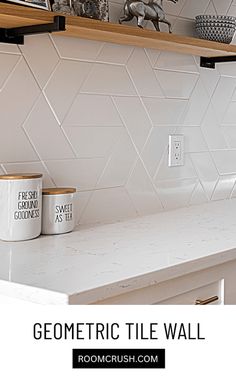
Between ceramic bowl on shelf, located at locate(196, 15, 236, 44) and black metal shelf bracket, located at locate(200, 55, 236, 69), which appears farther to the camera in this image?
black metal shelf bracket, located at locate(200, 55, 236, 69)

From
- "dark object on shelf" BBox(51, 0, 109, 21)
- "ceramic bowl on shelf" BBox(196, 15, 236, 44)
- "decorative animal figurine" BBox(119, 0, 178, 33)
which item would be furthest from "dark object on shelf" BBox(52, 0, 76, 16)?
"ceramic bowl on shelf" BBox(196, 15, 236, 44)

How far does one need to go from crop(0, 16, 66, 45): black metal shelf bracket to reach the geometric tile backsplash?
0.03m

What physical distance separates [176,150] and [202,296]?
85 centimetres

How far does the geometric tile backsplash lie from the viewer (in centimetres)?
169

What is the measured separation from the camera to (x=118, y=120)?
1.97 meters

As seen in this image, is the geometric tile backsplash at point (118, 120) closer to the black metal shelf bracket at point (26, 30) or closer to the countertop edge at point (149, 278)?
the black metal shelf bracket at point (26, 30)

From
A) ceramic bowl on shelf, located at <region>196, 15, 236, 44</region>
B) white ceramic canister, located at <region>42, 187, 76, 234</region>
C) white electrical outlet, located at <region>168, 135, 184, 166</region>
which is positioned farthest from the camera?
white electrical outlet, located at <region>168, 135, 184, 166</region>

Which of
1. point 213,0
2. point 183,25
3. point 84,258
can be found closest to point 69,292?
point 84,258

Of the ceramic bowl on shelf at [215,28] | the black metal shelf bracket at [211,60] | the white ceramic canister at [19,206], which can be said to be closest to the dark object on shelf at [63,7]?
the white ceramic canister at [19,206]

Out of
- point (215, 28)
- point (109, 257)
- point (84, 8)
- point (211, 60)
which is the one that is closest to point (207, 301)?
point (109, 257)

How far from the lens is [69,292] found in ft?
3.67

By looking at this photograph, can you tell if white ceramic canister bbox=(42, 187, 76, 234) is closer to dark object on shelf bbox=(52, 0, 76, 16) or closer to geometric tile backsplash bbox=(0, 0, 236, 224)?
geometric tile backsplash bbox=(0, 0, 236, 224)

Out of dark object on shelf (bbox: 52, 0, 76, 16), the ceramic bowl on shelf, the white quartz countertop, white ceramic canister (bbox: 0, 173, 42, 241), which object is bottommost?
the white quartz countertop

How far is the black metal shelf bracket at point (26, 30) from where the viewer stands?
141cm
